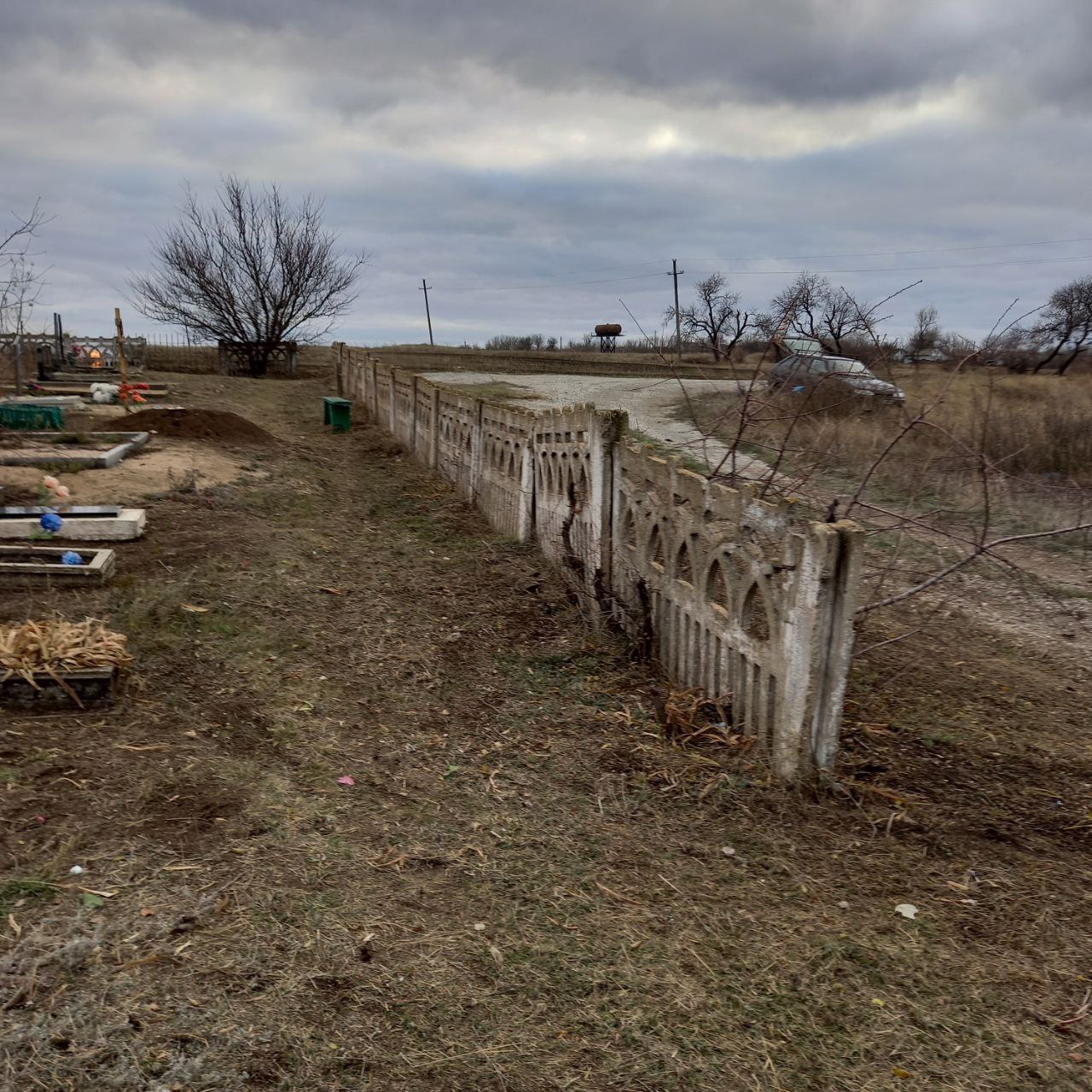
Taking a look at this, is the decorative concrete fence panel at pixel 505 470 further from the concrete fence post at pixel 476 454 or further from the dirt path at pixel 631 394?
the dirt path at pixel 631 394

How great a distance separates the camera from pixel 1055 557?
27.4ft

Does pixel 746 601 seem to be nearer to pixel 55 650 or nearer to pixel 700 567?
pixel 700 567

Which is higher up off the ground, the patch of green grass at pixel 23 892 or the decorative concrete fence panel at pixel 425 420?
the decorative concrete fence panel at pixel 425 420

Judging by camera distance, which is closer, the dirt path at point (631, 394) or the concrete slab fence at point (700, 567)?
the concrete slab fence at point (700, 567)

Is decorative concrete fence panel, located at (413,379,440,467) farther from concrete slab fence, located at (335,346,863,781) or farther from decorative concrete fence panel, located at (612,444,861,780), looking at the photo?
decorative concrete fence panel, located at (612,444,861,780)

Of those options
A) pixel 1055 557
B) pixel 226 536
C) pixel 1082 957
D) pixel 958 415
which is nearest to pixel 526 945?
pixel 1082 957

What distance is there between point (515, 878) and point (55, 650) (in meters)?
2.66

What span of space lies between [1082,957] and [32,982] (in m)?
3.15

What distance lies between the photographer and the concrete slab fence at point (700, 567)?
3.48m

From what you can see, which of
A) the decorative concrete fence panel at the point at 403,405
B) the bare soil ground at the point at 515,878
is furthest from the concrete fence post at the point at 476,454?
the bare soil ground at the point at 515,878

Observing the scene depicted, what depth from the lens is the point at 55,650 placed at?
4293 mm

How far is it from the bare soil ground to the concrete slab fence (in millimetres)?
277

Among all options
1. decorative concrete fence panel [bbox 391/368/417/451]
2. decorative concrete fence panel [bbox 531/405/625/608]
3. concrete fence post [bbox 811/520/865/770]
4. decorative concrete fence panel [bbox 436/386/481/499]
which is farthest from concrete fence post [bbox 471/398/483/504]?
concrete fence post [bbox 811/520/865/770]

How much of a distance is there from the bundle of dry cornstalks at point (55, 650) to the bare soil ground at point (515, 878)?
26 cm
